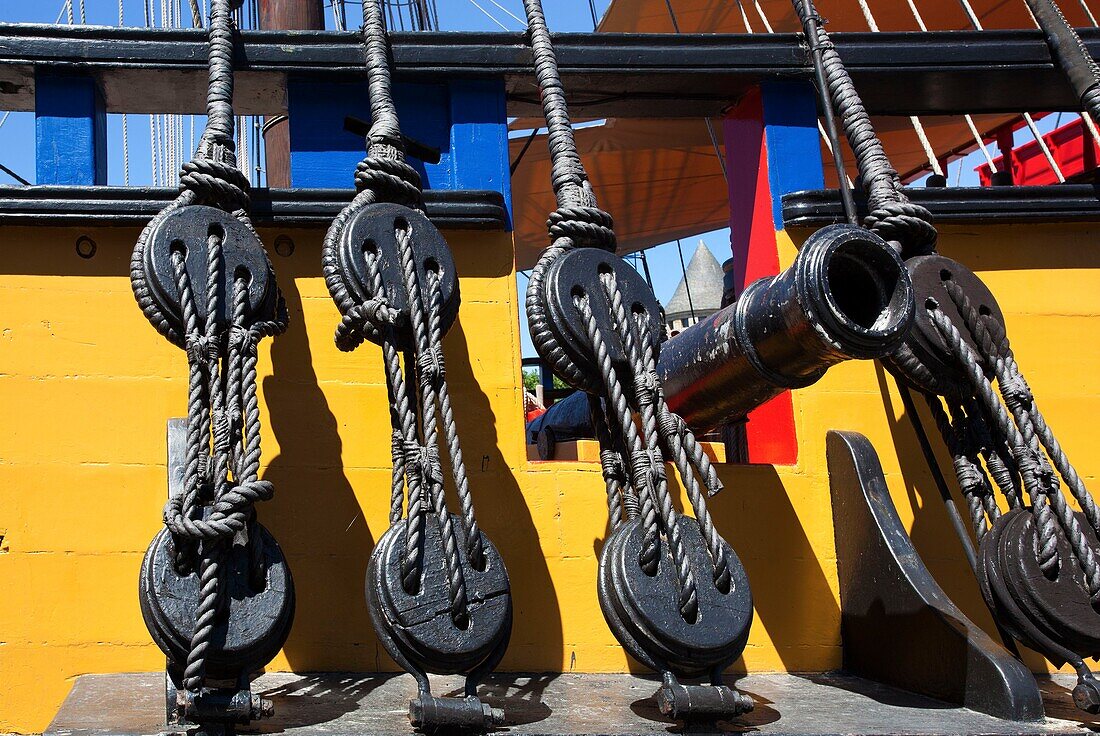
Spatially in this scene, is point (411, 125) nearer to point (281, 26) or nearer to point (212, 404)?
point (212, 404)

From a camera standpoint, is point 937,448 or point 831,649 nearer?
point 831,649

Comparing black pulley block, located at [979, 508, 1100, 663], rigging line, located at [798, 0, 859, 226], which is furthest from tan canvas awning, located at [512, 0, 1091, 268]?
black pulley block, located at [979, 508, 1100, 663]

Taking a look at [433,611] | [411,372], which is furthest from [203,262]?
[433,611]

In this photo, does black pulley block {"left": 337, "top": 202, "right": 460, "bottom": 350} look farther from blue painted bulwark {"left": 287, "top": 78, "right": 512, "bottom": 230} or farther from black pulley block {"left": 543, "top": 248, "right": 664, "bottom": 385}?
blue painted bulwark {"left": 287, "top": 78, "right": 512, "bottom": 230}

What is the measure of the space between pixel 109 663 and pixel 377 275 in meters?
1.39

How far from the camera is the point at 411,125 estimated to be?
155 inches

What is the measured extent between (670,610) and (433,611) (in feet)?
1.65

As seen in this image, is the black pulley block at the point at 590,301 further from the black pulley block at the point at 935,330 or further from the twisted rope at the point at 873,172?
the twisted rope at the point at 873,172

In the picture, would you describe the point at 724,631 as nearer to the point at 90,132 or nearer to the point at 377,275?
the point at 377,275

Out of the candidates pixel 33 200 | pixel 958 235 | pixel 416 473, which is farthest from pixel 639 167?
pixel 416 473

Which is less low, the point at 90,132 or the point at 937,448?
the point at 90,132

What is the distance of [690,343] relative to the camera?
3.30 meters

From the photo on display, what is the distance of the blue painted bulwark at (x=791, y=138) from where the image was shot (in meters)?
3.98

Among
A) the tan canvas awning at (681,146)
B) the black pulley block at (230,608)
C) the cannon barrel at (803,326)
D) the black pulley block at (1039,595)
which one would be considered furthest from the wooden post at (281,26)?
the tan canvas awning at (681,146)
